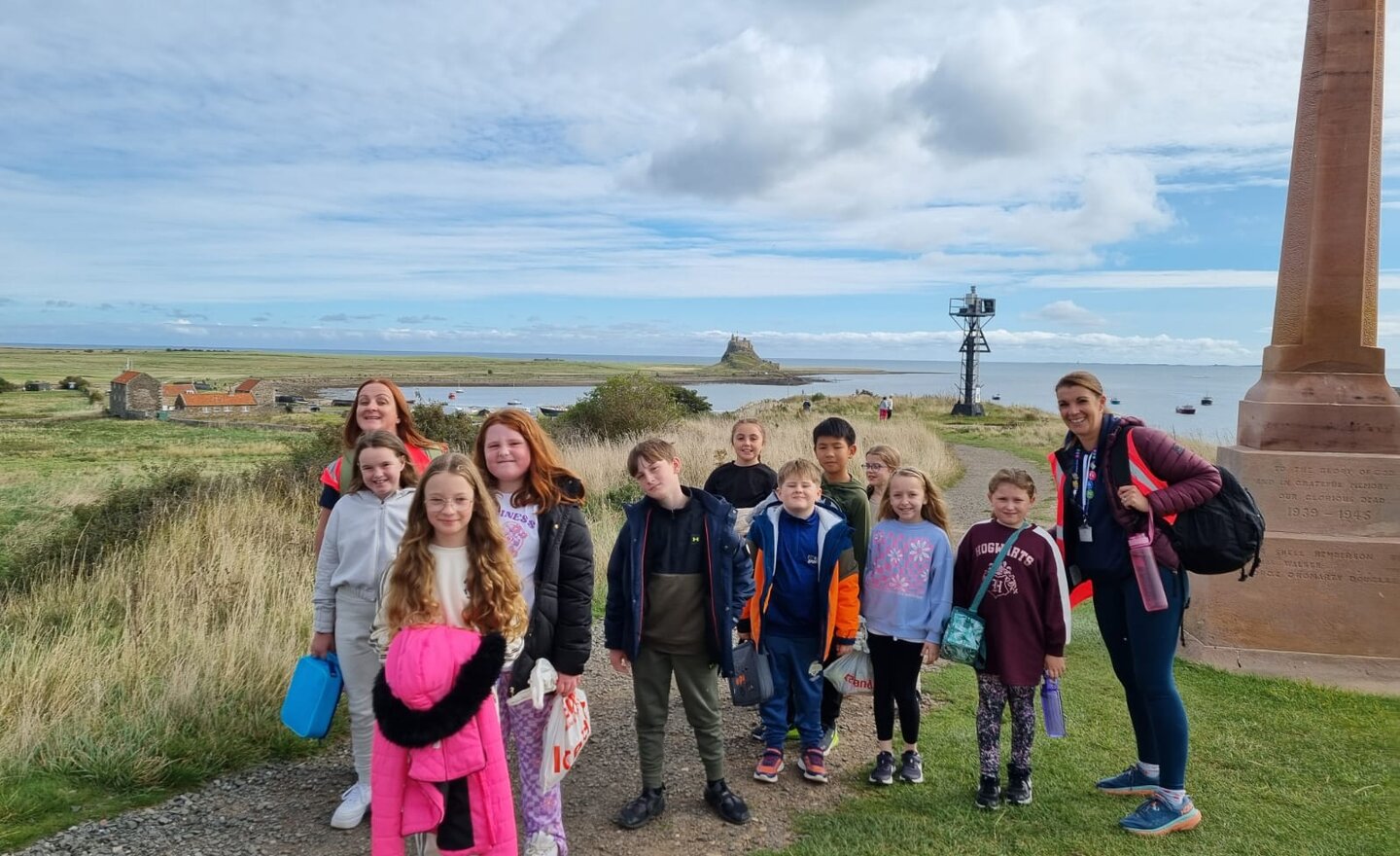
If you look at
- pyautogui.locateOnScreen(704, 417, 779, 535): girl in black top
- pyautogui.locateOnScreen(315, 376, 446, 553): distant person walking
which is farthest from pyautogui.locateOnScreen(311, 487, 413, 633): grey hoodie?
pyautogui.locateOnScreen(704, 417, 779, 535): girl in black top

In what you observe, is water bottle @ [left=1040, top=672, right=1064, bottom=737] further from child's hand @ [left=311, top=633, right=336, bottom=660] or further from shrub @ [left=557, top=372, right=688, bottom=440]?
shrub @ [left=557, top=372, right=688, bottom=440]

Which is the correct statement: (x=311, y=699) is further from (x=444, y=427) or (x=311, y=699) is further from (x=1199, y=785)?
(x=444, y=427)

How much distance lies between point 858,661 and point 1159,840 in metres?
1.35

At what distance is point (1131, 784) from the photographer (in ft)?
12.1

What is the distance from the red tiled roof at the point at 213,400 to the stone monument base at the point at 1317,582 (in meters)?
49.6

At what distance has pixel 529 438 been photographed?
3.23m

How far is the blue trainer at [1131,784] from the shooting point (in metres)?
3.66

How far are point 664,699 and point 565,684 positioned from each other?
58cm

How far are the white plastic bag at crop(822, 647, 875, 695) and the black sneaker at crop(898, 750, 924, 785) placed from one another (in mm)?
359

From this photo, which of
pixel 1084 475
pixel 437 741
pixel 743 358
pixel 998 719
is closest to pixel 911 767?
pixel 998 719

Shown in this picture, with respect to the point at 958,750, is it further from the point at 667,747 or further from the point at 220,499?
the point at 220,499

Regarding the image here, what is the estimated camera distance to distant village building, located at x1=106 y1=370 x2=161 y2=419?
42438 mm

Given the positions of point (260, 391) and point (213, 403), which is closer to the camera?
point (213, 403)

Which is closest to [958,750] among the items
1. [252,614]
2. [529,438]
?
[529,438]
